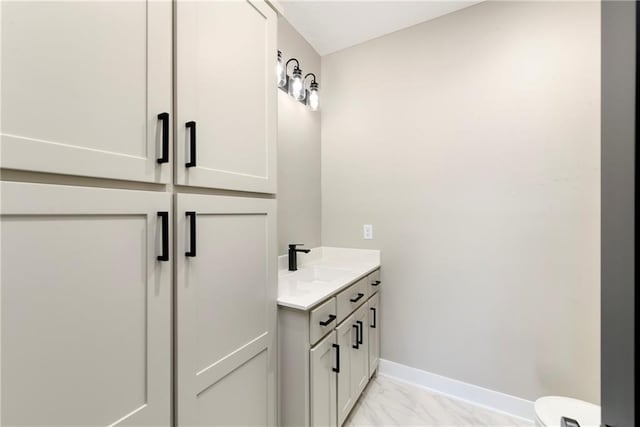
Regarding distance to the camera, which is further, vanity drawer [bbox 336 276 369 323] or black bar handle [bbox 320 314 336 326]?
vanity drawer [bbox 336 276 369 323]

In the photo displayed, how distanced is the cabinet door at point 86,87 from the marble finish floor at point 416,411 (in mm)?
1858

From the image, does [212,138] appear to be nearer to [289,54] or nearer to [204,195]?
[204,195]

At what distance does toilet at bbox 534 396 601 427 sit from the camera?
127 centimetres

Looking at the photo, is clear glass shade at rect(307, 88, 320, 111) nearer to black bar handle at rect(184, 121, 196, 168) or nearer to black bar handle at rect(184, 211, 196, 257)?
black bar handle at rect(184, 121, 196, 168)

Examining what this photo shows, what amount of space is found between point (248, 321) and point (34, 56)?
0.97m

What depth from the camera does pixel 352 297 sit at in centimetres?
171

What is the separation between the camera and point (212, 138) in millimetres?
963

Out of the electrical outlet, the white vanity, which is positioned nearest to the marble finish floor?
the white vanity

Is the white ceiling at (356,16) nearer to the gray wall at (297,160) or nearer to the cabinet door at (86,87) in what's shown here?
the gray wall at (297,160)

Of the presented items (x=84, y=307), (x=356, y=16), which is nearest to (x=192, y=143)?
(x=84, y=307)

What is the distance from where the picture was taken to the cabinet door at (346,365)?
1532 millimetres

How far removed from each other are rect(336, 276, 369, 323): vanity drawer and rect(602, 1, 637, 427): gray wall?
1.22m

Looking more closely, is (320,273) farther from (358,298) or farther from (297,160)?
(297,160)

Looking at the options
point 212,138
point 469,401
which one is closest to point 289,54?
point 212,138
